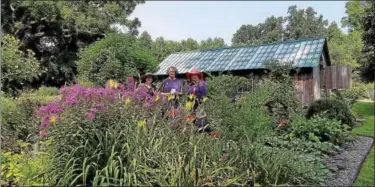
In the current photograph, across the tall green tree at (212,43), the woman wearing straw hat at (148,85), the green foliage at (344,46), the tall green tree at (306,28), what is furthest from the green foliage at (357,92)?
the woman wearing straw hat at (148,85)

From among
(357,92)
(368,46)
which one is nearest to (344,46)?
(368,46)

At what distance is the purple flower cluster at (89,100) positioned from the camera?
2621 millimetres

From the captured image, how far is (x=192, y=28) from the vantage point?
111 inches

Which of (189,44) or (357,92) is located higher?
(189,44)

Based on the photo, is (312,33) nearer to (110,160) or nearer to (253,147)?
(253,147)

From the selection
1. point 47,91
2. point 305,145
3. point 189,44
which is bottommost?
point 305,145

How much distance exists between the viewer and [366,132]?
7.69m

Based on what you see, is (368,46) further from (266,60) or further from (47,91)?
(47,91)

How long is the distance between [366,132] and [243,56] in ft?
17.6

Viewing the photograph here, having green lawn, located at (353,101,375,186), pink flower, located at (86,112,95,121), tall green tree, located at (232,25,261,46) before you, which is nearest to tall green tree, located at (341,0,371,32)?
tall green tree, located at (232,25,261,46)

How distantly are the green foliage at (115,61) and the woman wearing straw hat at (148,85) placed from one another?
9 cm

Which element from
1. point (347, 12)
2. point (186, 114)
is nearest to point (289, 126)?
point (347, 12)

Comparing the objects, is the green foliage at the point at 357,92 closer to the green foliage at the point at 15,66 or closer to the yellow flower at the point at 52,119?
the yellow flower at the point at 52,119

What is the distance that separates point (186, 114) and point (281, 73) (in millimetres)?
1488
